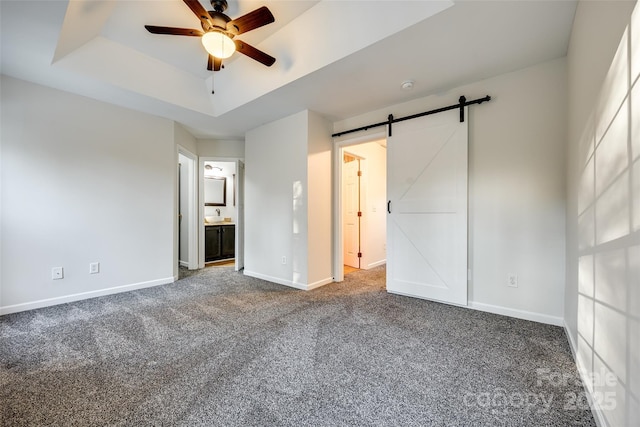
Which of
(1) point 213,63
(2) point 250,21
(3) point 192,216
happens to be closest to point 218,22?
(2) point 250,21

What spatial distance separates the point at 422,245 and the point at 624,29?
236 cm

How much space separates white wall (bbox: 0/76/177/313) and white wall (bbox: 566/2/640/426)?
14.4 ft

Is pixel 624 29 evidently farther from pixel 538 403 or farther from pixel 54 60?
pixel 54 60

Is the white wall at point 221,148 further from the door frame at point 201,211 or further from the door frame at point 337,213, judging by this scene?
the door frame at point 337,213

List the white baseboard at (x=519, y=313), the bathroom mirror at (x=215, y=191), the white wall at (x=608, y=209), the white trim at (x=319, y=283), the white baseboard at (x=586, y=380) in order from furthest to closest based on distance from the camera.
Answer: the bathroom mirror at (x=215, y=191) → the white trim at (x=319, y=283) → the white baseboard at (x=519, y=313) → the white baseboard at (x=586, y=380) → the white wall at (x=608, y=209)

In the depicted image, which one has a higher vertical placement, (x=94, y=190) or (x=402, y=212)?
(x=94, y=190)

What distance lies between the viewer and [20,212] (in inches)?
106

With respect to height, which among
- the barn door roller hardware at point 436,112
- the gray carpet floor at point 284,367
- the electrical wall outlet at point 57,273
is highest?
the barn door roller hardware at point 436,112

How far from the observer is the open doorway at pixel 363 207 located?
4.80 m

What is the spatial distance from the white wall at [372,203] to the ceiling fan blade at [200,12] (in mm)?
2917

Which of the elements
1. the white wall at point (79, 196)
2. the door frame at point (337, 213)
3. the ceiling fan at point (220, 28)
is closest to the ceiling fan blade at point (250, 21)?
the ceiling fan at point (220, 28)

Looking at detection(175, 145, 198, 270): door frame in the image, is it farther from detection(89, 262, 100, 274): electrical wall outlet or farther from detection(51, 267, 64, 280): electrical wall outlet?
detection(51, 267, 64, 280): electrical wall outlet

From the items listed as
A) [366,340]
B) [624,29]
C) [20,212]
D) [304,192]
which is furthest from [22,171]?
[624,29]

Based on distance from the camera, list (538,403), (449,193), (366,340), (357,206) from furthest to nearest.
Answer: (357,206)
(449,193)
(366,340)
(538,403)
